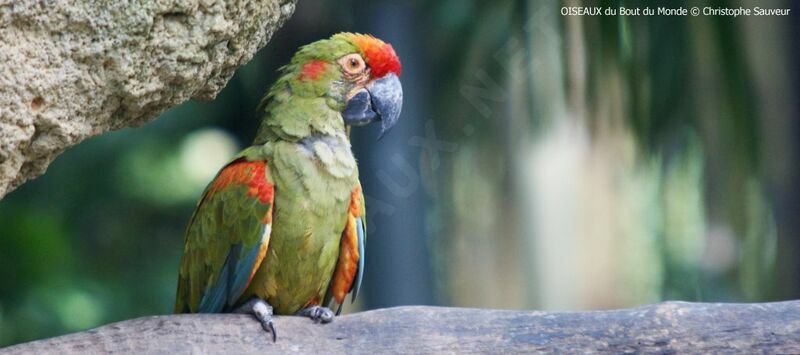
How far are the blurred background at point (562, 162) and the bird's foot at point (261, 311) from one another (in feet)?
5.86

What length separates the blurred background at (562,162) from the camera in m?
4.76

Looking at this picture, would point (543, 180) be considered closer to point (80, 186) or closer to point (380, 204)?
point (380, 204)

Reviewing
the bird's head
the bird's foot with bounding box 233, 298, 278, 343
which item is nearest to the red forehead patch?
the bird's head

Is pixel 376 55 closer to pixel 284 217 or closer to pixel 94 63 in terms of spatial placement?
pixel 284 217

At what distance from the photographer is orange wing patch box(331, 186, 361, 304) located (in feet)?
10.4

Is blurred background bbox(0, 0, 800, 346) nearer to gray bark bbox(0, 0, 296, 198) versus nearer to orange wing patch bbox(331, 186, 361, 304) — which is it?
orange wing patch bbox(331, 186, 361, 304)

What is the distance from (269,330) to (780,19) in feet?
9.84

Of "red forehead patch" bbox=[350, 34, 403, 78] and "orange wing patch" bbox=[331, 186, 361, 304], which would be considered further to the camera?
"red forehead patch" bbox=[350, 34, 403, 78]

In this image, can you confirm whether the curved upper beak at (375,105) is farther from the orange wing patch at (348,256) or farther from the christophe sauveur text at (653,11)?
the christophe sauveur text at (653,11)

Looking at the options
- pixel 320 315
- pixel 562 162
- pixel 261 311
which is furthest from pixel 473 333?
pixel 562 162

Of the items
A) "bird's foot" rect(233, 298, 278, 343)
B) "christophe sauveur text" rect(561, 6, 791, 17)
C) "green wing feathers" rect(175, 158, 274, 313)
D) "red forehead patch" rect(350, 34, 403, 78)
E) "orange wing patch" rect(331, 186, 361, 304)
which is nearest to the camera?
"bird's foot" rect(233, 298, 278, 343)

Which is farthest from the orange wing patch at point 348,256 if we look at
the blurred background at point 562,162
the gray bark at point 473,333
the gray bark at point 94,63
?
the blurred background at point 562,162

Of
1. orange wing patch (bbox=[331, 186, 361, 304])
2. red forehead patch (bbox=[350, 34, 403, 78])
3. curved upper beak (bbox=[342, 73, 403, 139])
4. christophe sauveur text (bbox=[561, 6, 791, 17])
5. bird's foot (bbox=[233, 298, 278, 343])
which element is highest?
christophe sauveur text (bbox=[561, 6, 791, 17])

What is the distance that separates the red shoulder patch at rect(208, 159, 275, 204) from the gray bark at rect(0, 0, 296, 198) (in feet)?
1.28
